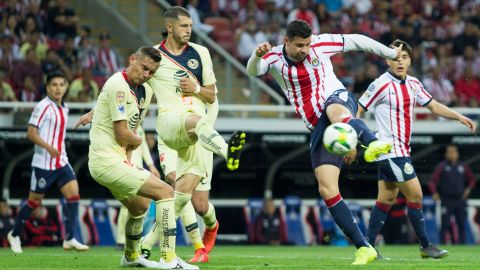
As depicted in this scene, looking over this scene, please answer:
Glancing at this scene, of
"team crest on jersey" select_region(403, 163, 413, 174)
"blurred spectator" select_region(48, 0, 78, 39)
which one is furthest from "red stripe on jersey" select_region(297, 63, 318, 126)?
"blurred spectator" select_region(48, 0, 78, 39)

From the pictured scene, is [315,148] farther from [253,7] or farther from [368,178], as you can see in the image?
[253,7]

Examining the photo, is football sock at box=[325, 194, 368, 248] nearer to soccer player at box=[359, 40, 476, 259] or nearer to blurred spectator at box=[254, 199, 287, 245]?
soccer player at box=[359, 40, 476, 259]

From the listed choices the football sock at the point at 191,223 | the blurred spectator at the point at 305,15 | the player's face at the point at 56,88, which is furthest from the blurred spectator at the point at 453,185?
the football sock at the point at 191,223

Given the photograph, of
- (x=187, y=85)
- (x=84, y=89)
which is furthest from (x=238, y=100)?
(x=187, y=85)

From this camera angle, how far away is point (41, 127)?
52.4 ft

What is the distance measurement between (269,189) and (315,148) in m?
9.96

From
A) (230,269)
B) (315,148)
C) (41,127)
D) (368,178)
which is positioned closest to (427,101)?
(315,148)

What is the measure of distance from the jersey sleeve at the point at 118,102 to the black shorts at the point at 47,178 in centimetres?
601

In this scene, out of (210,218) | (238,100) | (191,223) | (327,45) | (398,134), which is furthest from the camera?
(238,100)

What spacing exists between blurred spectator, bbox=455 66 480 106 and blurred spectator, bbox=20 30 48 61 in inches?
330

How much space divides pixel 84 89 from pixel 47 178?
3947mm

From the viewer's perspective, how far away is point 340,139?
10148mm

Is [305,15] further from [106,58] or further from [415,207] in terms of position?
[415,207]

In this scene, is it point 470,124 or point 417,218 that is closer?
point 470,124
